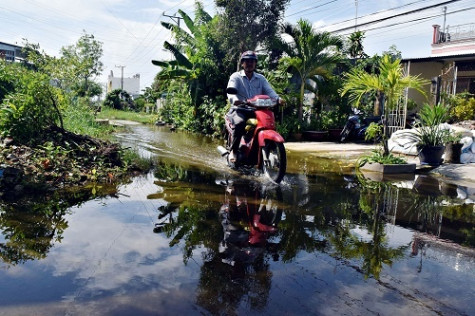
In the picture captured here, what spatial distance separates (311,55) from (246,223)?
1233cm

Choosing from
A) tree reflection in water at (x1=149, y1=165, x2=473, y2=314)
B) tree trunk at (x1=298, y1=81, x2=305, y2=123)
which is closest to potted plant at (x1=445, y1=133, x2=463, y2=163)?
tree reflection in water at (x1=149, y1=165, x2=473, y2=314)

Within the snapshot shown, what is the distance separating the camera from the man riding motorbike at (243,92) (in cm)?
724

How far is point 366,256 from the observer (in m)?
3.76

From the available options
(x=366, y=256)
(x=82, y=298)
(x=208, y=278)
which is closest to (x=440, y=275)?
(x=366, y=256)

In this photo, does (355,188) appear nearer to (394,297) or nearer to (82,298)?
(394,297)

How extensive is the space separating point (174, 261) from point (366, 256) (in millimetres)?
1792

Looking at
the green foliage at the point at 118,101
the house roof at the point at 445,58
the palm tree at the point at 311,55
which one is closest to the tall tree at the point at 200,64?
the palm tree at the point at 311,55

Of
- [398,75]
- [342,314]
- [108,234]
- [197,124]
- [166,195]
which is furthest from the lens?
[197,124]

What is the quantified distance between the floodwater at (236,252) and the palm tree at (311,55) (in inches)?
394

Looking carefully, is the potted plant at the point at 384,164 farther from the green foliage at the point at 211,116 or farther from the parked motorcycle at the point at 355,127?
the green foliage at the point at 211,116

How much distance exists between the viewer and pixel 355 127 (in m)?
15.9

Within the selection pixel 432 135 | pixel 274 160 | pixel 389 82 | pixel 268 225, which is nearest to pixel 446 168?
pixel 432 135

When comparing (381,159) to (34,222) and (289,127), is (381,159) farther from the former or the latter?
(34,222)

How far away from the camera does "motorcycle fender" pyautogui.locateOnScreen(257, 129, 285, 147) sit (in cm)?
651
